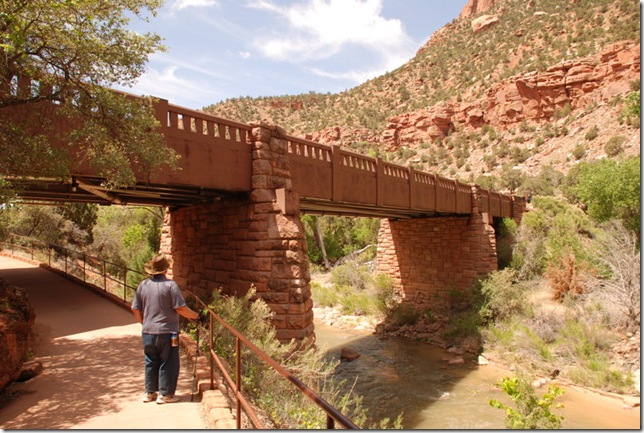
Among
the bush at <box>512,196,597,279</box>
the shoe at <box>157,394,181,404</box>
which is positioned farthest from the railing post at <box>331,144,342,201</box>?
the bush at <box>512,196,597,279</box>

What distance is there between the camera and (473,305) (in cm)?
1947

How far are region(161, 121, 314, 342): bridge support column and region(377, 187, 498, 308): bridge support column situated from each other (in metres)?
13.7

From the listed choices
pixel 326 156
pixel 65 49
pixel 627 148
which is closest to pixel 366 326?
pixel 326 156

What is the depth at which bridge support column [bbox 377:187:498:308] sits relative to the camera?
20.6 meters

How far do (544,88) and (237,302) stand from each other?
174ft

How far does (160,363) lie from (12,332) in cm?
201

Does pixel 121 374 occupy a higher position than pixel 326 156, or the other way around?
pixel 326 156

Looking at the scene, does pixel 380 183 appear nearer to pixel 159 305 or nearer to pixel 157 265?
pixel 157 265

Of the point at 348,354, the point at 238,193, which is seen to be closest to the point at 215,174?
the point at 238,193

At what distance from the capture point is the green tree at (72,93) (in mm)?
5363

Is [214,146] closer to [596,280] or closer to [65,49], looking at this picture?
[65,49]

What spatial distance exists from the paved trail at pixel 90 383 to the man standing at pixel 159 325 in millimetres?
215

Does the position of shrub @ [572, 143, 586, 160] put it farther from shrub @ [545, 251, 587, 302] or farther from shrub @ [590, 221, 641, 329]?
shrub @ [545, 251, 587, 302]

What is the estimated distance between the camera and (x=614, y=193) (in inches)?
864
